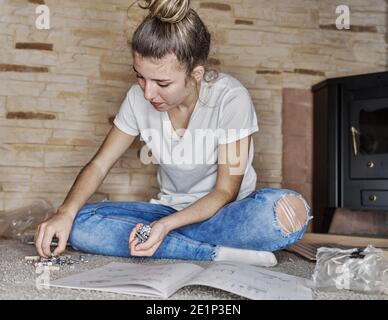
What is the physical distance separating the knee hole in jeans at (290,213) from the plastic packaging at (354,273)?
0.70 ft

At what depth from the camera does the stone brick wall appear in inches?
86.4

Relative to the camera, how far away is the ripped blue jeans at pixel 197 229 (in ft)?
4.30

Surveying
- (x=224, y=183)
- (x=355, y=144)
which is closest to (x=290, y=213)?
(x=224, y=183)

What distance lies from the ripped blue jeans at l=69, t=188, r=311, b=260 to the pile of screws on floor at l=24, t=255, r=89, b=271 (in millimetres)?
82

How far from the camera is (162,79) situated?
130 centimetres

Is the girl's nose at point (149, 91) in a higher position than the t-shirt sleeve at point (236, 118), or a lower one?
higher

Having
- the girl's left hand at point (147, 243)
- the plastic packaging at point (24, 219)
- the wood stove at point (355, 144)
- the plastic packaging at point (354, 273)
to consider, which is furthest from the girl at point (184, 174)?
the wood stove at point (355, 144)

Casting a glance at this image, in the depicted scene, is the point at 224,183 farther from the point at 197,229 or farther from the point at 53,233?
the point at 53,233

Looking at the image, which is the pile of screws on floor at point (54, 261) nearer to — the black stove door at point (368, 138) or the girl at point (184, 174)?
the girl at point (184, 174)

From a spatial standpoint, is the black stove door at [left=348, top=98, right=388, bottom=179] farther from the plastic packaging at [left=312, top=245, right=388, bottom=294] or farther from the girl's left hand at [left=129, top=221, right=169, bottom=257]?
the girl's left hand at [left=129, top=221, right=169, bottom=257]

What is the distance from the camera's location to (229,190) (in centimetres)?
135

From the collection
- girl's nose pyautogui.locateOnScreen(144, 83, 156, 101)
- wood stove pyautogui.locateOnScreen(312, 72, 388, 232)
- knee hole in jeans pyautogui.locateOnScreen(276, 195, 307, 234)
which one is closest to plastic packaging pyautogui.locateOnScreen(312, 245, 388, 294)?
knee hole in jeans pyautogui.locateOnScreen(276, 195, 307, 234)

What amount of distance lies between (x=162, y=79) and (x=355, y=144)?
1.11m

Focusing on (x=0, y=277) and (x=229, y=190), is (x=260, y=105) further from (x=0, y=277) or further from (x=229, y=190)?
(x=0, y=277)
